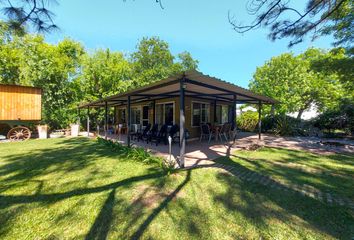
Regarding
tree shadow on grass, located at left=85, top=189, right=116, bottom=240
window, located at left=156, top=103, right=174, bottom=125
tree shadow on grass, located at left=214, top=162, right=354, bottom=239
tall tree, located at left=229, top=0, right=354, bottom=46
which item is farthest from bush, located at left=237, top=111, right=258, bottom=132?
tree shadow on grass, located at left=85, top=189, right=116, bottom=240

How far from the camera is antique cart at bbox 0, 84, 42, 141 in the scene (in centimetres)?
1030

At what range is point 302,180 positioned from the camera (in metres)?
4.23

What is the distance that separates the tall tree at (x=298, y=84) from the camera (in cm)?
1675

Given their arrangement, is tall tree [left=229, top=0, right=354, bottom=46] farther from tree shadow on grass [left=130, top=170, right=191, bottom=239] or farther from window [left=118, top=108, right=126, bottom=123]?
window [left=118, top=108, right=126, bottom=123]

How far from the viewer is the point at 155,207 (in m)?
3.05

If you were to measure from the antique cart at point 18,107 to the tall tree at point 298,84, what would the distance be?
61.2 ft

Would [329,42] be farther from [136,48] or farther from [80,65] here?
[136,48]

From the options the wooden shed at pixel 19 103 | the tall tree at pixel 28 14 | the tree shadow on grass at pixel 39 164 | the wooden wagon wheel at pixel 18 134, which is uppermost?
the tall tree at pixel 28 14

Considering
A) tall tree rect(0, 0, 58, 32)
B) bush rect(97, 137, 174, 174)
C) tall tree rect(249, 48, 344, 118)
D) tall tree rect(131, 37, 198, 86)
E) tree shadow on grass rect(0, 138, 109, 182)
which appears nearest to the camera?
tall tree rect(0, 0, 58, 32)

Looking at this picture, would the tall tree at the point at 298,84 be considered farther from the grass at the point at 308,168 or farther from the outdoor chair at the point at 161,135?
the outdoor chair at the point at 161,135

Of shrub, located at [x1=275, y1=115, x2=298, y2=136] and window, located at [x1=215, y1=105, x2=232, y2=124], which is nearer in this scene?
window, located at [x1=215, y1=105, x2=232, y2=124]

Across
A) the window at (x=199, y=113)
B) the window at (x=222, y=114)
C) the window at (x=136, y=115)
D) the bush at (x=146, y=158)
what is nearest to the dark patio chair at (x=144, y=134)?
the bush at (x=146, y=158)

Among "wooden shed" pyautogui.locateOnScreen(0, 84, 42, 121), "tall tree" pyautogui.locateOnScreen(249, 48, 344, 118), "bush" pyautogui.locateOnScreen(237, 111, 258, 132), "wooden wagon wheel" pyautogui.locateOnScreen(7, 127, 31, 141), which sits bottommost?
"wooden wagon wheel" pyautogui.locateOnScreen(7, 127, 31, 141)

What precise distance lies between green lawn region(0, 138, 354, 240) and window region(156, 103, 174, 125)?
5.96 m
